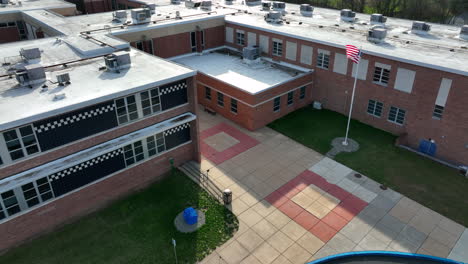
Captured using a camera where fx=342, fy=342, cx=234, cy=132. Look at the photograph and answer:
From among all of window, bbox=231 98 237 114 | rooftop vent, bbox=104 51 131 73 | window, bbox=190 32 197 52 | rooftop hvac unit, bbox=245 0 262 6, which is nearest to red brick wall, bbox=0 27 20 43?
window, bbox=190 32 197 52

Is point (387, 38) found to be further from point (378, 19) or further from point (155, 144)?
point (155, 144)

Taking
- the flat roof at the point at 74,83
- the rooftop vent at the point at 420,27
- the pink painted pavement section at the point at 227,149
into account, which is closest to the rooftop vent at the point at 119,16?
the flat roof at the point at 74,83

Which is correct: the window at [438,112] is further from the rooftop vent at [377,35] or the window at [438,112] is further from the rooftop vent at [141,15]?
the rooftop vent at [141,15]

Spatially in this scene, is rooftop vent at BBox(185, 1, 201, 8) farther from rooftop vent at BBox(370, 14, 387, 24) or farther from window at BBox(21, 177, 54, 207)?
window at BBox(21, 177, 54, 207)

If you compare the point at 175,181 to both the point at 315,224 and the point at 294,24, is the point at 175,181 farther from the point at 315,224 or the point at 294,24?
the point at 294,24

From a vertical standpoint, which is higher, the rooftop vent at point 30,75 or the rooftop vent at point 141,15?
the rooftop vent at point 141,15

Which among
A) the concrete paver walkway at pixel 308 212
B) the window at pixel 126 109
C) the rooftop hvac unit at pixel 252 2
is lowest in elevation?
the concrete paver walkway at pixel 308 212

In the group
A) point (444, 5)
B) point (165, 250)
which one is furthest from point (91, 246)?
point (444, 5)
